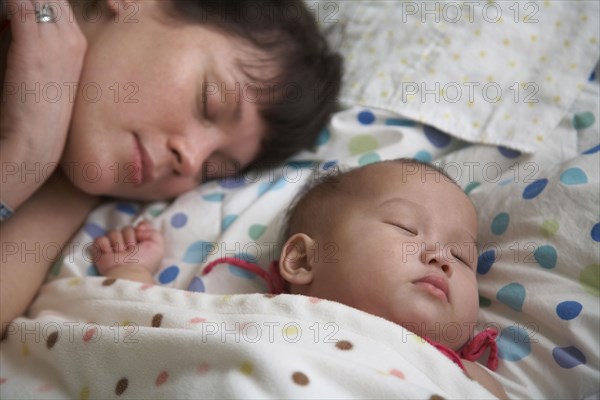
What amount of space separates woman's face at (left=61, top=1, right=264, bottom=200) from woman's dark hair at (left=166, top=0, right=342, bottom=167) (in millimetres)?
39

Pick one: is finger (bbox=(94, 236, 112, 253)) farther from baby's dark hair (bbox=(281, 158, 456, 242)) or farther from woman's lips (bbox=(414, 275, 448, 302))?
woman's lips (bbox=(414, 275, 448, 302))

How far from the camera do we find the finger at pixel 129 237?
53.1 inches

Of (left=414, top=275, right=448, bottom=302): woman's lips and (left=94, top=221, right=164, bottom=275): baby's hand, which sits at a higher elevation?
(left=414, top=275, right=448, bottom=302): woman's lips

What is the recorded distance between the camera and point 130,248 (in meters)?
1.34

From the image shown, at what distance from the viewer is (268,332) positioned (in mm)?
969

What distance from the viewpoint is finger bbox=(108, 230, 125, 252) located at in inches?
52.8

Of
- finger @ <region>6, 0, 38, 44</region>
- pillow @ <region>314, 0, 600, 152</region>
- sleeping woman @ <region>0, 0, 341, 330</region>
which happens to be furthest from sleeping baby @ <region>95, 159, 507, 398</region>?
finger @ <region>6, 0, 38, 44</region>

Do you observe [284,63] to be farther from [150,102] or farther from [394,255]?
[394,255]

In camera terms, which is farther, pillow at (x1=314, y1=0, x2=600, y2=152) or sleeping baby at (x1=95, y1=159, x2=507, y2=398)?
pillow at (x1=314, y1=0, x2=600, y2=152)

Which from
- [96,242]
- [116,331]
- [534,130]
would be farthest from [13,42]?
[534,130]

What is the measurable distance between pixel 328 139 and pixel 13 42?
0.74 m

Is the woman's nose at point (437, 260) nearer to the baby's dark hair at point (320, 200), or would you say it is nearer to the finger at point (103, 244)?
the baby's dark hair at point (320, 200)

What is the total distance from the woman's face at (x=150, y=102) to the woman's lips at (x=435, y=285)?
59 cm

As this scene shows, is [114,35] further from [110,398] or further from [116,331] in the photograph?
[110,398]
